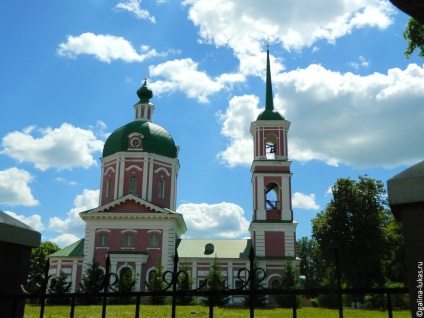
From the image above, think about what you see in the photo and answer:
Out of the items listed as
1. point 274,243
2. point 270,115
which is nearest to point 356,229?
point 274,243

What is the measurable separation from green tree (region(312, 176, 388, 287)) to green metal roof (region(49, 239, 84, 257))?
683 inches

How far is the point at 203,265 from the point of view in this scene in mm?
34906

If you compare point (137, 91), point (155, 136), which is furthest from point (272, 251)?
point (137, 91)

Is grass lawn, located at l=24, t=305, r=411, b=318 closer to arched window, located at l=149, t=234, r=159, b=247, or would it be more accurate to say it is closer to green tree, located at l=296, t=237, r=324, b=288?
arched window, located at l=149, t=234, r=159, b=247

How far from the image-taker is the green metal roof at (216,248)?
35.5m

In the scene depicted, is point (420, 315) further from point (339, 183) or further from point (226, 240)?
point (226, 240)

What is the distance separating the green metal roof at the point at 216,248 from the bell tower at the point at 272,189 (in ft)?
6.94

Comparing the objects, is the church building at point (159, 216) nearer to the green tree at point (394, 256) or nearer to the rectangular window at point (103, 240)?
the rectangular window at point (103, 240)

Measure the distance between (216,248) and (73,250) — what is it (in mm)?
11082

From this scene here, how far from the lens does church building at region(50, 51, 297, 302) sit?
3209 cm

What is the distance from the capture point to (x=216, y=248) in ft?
120

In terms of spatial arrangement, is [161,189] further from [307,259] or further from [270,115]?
[307,259]

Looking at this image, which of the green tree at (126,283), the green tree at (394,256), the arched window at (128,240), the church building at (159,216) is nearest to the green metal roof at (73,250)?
the church building at (159,216)

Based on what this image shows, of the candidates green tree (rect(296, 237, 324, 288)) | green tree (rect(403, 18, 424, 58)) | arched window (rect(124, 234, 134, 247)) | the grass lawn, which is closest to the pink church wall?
the grass lawn
